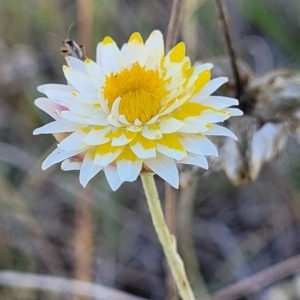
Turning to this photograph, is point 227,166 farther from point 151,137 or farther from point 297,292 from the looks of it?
point 297,292

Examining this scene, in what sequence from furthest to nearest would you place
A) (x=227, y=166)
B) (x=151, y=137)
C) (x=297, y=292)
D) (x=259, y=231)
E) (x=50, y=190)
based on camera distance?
(x=50, y=190), (x=259, y=231), (x=297, y=292), (x=227, y=166), (x=151, y=137)

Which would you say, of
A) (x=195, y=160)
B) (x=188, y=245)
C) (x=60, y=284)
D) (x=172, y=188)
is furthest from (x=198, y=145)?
(x=188, y=245)

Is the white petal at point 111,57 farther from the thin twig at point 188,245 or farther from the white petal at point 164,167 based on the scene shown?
the thin twig at point 188,245

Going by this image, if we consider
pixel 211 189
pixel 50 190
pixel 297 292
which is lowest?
pixel 297 292

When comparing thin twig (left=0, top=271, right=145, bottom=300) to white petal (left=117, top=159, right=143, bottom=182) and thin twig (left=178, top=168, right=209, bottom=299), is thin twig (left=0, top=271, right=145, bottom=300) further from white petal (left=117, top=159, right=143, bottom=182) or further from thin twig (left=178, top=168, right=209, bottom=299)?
white petal (left=117, top=159, right=143, bottom=182)

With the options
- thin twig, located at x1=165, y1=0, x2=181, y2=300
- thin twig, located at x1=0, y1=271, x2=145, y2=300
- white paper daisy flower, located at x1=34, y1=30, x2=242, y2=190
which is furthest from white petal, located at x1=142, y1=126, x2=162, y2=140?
thin twig, located at x1=0, y1=271, x2=145, y2=300

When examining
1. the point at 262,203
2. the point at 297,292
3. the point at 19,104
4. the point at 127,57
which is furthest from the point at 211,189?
the point at 127,57

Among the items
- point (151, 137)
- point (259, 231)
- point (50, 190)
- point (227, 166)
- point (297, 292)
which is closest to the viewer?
point (151, 137)

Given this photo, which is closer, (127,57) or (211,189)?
(127,57)
